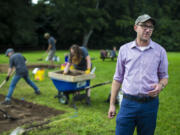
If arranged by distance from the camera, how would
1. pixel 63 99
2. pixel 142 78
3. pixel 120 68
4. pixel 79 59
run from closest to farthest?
1. pixel 142 78
2. pixel 120 68
3. pixel 79 59
4. pixel 63 99

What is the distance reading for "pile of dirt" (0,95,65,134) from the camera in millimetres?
4395

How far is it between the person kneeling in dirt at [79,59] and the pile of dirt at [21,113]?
110 cm

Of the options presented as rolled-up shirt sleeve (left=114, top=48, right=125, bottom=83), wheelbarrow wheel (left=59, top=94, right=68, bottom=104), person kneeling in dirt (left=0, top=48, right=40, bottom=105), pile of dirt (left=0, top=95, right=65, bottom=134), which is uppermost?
rolled-up shirt sleeve (left=114, top=48, right=125, bottom=83)

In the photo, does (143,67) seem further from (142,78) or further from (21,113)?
(21,113)

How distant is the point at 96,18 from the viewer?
102ft

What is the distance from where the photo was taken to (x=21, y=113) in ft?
16.4

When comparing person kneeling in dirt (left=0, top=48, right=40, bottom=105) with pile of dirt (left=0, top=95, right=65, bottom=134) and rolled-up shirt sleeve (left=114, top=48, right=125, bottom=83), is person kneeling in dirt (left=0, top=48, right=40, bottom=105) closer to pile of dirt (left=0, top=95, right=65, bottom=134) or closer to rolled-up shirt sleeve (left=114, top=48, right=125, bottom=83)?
pile of dirt (left=0, top=95, right=65, bottom=134)

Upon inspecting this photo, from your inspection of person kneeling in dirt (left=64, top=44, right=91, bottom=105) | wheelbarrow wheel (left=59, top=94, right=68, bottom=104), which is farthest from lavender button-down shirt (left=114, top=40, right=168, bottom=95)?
wheelbarrow wheel (left=59, top=94, right=68, bottom=104)

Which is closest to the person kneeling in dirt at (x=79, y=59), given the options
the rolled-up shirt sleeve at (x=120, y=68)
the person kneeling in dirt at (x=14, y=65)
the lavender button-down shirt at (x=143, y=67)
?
the person kneeling in dirt at (x=14, y=65)

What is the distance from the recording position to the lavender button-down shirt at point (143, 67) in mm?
2061

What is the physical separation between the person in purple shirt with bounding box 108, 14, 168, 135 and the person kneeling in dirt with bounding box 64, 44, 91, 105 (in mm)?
3127

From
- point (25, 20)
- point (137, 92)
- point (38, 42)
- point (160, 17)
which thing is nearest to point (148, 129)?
point (137, 92)

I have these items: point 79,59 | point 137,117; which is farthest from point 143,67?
point 79,59

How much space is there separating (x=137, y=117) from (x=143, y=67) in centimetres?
50
